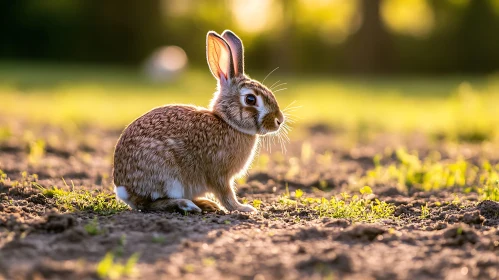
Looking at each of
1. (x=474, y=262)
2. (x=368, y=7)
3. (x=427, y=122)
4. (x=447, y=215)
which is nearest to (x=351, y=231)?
(x=474, y=262)

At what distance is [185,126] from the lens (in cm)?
567

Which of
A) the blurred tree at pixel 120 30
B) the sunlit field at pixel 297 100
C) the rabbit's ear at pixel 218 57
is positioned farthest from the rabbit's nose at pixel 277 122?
the blurred tree at pixel 120 30

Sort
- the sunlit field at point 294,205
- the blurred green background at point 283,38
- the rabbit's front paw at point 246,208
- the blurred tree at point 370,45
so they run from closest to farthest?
1. the sunlit field at point 294,205
2. the rabbit's front paw at point 246,208
3. the blurred tree at point 370,45
4. the blurred green background at point 283,38

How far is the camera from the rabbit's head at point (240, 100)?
5855 mm

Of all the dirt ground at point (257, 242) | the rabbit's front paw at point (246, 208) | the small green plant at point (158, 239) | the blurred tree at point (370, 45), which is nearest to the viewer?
the dirt ground at point (257, 242)

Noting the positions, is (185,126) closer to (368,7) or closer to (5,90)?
(5,90)

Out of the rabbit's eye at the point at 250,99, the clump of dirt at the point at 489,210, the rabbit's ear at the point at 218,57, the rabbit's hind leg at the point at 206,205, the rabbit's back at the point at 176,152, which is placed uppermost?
the rabbit's ear at the point at 218,57

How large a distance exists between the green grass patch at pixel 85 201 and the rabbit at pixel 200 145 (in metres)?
0.15

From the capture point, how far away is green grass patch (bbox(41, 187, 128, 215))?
546cm

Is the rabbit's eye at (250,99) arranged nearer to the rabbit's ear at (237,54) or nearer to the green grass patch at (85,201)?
the rabbit's ear at (237,54)

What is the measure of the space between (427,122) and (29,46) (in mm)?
22583

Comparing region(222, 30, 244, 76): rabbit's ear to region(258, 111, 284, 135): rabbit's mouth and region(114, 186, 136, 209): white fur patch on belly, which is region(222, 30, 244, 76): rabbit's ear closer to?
region(258, 111, 284, 135): rabbit's mouth

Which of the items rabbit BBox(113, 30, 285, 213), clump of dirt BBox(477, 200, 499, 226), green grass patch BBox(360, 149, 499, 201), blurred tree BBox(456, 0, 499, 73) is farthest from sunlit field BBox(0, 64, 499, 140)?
blurred tree BBox(456, 0, 499, 73)

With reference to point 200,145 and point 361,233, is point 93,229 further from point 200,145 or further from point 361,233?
point 361,233
